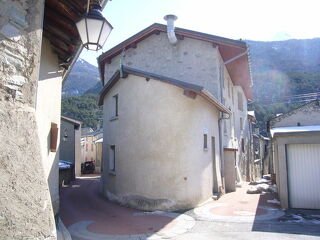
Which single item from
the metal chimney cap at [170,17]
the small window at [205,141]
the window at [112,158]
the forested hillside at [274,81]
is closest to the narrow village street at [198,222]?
the window at [112,158]

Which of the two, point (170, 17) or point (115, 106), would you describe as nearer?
point (115, 106)

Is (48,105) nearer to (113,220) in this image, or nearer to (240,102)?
(113,220)

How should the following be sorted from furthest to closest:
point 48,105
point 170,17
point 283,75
→ point 283,75
point 170,17
point 48,105

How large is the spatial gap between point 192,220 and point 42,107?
551 cm

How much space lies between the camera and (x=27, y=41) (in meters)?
3.18

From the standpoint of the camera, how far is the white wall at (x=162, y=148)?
1037 centimetres

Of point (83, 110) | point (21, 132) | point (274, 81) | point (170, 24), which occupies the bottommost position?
point (21, 132)

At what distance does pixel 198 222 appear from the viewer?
28.0 ft

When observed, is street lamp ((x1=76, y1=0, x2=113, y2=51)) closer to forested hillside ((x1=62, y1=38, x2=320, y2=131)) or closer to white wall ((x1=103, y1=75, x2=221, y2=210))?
white wall ((x1=103, y1=75, x2=221, y2=210))

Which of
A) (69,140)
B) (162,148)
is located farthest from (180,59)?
(69,140)

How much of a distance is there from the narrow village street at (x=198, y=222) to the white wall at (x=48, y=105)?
1720 millimetres

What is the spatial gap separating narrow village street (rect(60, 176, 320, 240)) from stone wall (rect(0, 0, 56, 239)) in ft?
15.7

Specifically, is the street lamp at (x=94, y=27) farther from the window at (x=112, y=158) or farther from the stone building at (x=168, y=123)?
the window at (x=112, y=158)

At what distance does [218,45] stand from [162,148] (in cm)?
646
